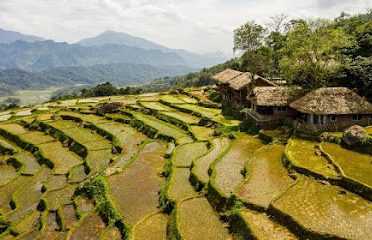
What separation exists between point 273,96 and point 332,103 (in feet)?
22.9

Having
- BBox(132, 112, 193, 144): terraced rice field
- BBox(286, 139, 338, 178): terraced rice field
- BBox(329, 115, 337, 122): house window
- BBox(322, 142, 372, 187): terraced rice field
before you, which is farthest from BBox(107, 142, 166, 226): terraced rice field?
BBox(329, 115, 337, 122): house window

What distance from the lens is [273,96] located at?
39312 millimetres

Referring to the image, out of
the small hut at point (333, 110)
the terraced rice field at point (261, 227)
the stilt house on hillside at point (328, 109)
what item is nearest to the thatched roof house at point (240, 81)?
the stilt house on hillside at point (328, 109)

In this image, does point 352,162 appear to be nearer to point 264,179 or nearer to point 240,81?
point 264,179

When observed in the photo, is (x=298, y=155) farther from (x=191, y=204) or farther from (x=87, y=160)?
(x=87, y=160)

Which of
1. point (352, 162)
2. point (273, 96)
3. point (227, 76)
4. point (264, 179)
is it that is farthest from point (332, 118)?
point (227, 76)

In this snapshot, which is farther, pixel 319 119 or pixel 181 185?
pixel 319 119

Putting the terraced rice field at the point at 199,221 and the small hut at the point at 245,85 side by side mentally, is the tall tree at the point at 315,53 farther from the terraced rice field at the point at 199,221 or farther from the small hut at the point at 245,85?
the terraced rice field at the point at 199,221

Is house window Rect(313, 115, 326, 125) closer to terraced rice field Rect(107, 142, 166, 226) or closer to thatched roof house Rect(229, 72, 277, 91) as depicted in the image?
terraced rice field Rect(107, 142, 166, 226)

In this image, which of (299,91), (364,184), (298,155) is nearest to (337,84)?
(299,91)

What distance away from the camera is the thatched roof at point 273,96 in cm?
3831

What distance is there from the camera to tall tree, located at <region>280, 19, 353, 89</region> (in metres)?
37.8

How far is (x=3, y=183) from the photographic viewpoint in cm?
3403

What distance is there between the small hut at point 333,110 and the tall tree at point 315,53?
17.0 ft
